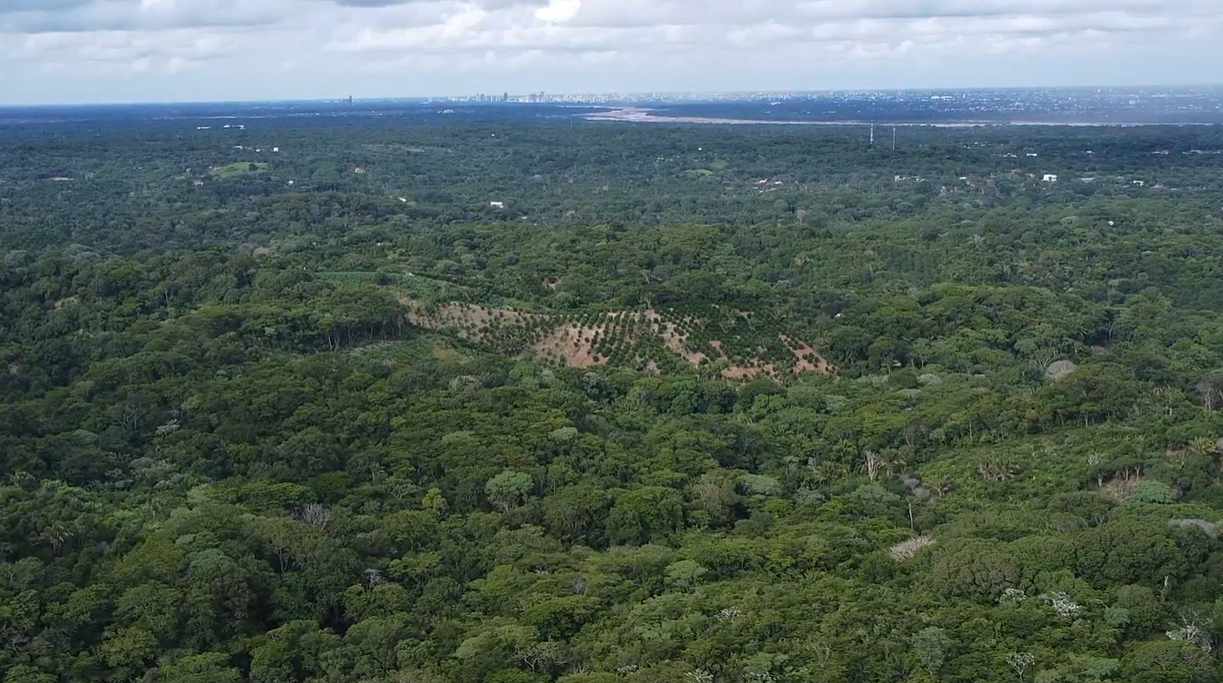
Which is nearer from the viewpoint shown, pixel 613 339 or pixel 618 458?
pixel 618 458

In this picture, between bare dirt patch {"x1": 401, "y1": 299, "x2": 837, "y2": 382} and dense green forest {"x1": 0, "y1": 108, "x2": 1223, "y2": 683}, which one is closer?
dense green forest {"x1": 0, "y1": 108, "x2": 1223, "y2": 683}

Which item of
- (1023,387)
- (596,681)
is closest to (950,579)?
(596,681)

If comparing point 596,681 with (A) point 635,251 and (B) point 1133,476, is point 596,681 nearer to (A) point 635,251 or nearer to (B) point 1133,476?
(B) point 1133,476

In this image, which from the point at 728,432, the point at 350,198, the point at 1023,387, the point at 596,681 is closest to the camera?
the point at 596,681

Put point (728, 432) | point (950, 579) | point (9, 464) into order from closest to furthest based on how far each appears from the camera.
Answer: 1. point (950, 579)
2. point (9, 464)
3. point (728, 432)

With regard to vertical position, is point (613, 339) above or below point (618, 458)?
above

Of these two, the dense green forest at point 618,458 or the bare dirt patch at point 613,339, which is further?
the bare dirt patch at point 613,339

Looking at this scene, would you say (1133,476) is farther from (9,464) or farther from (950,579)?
(9,464)

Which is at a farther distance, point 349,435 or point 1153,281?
point 1153,281
